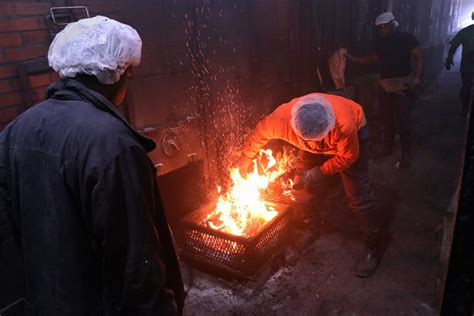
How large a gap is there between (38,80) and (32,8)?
25.4 inches

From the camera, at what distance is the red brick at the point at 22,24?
3.31 meters

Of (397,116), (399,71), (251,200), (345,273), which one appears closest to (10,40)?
(251,200)

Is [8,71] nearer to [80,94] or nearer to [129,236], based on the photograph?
[80,94]

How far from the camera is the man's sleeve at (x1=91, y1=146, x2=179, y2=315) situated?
1896mm

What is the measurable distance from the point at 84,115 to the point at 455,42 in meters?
12.2

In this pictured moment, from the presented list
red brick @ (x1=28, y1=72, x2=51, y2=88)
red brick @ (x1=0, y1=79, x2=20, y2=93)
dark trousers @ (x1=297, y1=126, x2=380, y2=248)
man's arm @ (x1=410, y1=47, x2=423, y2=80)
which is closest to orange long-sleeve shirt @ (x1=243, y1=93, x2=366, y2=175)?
dark trousers @ (x1=297, y1=126, x2=380, y2=248)

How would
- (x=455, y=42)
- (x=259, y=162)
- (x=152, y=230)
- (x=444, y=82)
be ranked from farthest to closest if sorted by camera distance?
(x=444, y=82), (x=455, y=42), (x=259, y=162), (x=152, y=230)

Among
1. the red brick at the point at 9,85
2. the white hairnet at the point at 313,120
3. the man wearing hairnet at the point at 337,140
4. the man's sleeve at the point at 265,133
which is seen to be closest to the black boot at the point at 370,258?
the man wearing hairnet at the point at 337,140

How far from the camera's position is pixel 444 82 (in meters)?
17.6

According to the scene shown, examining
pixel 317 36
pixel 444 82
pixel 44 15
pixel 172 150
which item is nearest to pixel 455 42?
pixel 317 36

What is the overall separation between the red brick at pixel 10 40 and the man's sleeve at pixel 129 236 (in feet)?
7.22

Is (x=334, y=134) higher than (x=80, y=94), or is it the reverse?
(x=80, y=94)

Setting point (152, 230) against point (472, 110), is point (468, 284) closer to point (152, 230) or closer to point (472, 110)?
point (472, 110)

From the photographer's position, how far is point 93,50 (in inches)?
82.7
